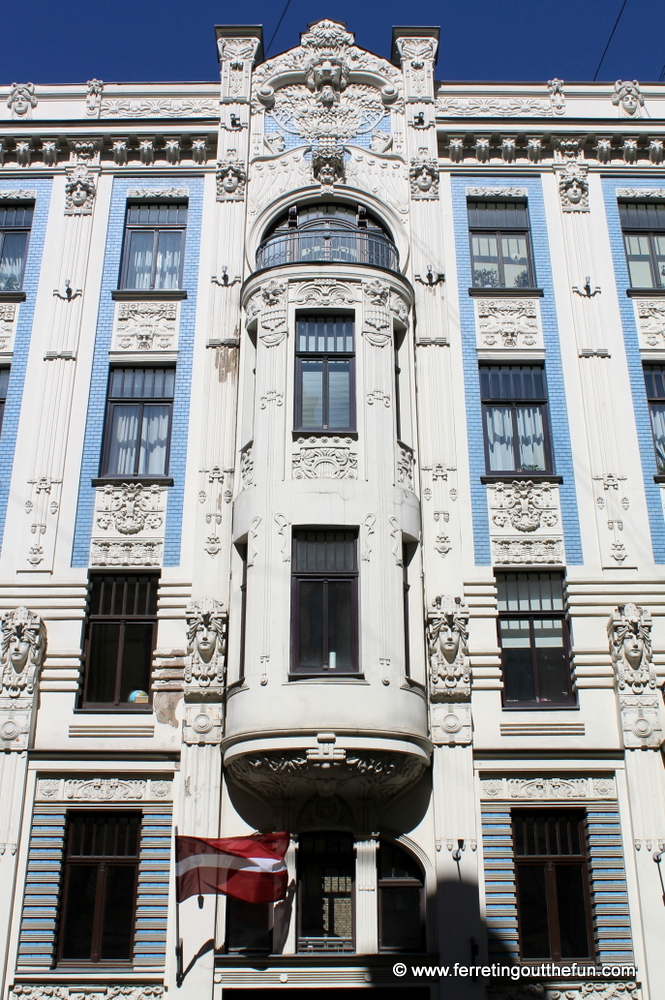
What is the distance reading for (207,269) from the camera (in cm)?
2198

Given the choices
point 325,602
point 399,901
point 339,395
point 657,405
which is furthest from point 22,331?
point 399,901

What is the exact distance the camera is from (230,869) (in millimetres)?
15500

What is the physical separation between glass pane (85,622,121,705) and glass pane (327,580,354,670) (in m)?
4.30

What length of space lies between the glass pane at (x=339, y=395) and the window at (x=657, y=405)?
666 centimetres

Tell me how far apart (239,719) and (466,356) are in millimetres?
9384

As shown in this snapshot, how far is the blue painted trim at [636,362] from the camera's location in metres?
19.5

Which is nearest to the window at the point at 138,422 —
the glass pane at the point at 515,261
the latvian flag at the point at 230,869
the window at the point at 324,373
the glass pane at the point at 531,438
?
the window at the point at 324,373

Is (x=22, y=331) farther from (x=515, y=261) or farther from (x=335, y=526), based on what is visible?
(x=515, y=261)

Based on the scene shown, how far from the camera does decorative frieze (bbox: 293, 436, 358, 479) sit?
1830 cm

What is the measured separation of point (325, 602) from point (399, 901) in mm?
5261

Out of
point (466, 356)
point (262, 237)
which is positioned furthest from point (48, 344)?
point (466, 356)

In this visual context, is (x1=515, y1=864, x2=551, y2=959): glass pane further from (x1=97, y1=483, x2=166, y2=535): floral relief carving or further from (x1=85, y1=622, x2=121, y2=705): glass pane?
(x1=97, y1=483, x2=166, y2=535): floral relief carving

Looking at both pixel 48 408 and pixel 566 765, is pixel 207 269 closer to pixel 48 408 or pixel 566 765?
pixel 48 408

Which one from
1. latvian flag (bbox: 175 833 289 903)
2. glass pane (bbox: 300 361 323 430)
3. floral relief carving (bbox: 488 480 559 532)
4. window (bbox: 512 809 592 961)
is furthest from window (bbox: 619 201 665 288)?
latvian flag (bbox: 175 833 289 903)
